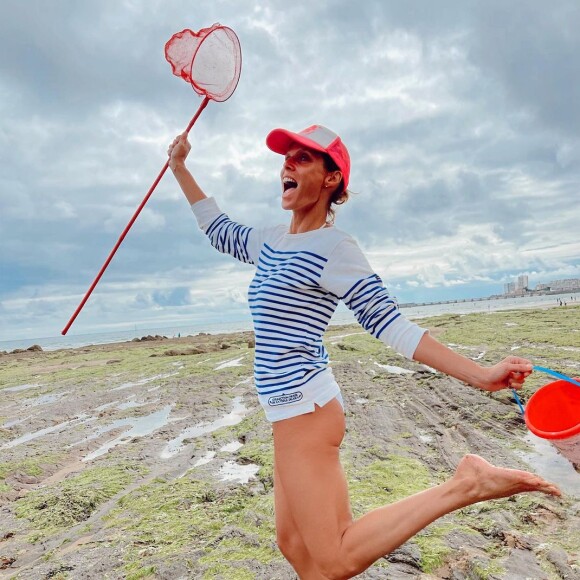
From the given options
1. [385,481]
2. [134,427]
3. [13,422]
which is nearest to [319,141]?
[385,481]

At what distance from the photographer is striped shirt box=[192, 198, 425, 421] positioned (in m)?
2.25

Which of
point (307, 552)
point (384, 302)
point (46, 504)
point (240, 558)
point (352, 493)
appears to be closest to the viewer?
point (384, 302)

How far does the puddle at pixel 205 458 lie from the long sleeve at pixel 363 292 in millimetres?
4374

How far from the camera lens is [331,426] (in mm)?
2311

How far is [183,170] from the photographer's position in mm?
3283

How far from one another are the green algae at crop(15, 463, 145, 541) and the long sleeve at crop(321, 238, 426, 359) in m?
3.73

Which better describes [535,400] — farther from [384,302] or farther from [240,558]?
[240,558]

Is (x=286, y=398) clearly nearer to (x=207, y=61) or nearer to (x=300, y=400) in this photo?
(x=300, y=400)

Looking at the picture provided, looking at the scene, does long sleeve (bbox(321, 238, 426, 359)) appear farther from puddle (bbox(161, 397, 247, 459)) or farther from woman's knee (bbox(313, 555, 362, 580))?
puddle (bbox(161, 397, 247, 459))

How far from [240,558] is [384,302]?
7.32ft

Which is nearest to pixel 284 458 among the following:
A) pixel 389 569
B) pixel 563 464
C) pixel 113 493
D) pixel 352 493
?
pixel 389 569

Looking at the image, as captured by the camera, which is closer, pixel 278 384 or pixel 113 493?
pixel 278 384

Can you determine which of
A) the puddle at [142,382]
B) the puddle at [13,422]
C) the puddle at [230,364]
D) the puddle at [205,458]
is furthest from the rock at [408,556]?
the puddle at [230,364]

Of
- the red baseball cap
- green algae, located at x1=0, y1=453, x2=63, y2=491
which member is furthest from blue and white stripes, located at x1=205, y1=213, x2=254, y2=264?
green algae, located at x1=0, y1=453, x2=63, y2=491
